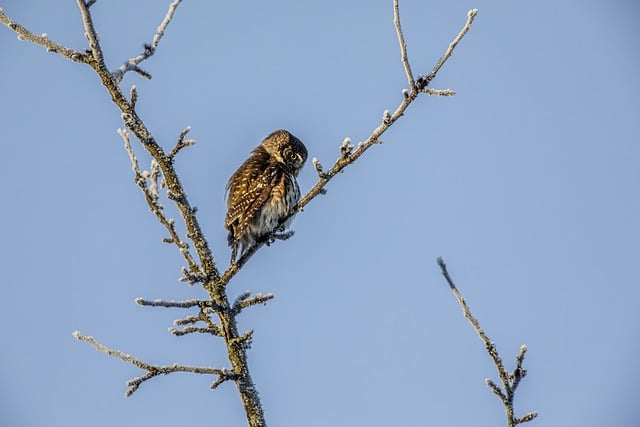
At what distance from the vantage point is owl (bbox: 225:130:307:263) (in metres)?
8.51

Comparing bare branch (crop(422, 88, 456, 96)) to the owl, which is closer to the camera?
bare branch (crop(422, 88, 456, 96))

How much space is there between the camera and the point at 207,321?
6.03 m

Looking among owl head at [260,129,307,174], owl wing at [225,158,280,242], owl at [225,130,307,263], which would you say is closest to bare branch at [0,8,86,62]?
owl at [225,130,307,263]

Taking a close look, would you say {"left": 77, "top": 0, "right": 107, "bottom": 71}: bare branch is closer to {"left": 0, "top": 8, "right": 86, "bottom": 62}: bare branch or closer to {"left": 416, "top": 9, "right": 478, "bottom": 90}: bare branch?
{"left": 0, "top": 8, "right": 86, "bottom": 62}: bare branch

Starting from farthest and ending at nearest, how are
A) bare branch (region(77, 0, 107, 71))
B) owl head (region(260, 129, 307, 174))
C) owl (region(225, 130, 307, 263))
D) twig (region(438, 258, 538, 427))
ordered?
1. owl head (region(260, 129, 307, 174))
2. owl (region(225, 130, 307, 263))
3. bare branch (region(77, 0, 107, 71))
4. twig (region(438, 258, 538, 427))

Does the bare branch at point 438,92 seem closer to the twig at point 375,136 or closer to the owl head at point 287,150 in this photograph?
the twig at point 375,136

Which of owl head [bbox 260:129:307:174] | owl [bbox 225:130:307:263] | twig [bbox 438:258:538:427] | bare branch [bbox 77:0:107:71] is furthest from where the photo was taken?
owl head [bbox 260:129:307:174]

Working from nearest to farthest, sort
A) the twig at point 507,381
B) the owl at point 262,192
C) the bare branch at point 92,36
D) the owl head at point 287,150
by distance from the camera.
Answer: the twig at point 507,381
the bare branch at point 92,36
the owl at point 262,192
the owl head at point 287,150

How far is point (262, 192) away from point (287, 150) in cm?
107

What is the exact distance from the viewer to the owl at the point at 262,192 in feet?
27.9

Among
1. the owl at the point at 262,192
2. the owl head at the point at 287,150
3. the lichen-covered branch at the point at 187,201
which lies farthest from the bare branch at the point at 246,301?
the owl head at the point at 287,150

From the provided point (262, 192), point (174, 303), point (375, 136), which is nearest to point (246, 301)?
point (174, 303)

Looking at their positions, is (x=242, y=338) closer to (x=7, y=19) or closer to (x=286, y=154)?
(x=7, y=19)

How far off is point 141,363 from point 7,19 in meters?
2.55
